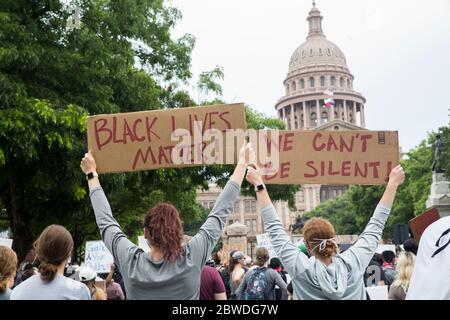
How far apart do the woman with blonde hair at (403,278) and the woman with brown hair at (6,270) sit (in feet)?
10.3

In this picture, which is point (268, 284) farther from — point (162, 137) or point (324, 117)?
point (324, 117)

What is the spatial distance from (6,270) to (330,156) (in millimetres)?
2246

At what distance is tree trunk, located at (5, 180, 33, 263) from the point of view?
49.4ft

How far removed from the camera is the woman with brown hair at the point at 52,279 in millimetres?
3027

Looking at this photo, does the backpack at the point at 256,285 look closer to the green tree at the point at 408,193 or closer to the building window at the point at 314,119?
the green tree at the point at 408,193

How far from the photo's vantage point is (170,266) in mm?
2973

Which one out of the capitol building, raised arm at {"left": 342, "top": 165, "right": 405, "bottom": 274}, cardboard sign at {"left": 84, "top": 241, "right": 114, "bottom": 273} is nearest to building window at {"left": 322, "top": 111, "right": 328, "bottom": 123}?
the capitol building

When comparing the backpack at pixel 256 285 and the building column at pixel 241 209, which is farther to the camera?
the building column at pixel 241 209

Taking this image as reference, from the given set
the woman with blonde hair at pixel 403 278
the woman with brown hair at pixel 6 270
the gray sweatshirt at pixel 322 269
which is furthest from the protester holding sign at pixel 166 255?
the woman with blonde hair at pixel 403 278

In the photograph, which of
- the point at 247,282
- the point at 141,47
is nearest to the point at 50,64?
the point at 141,47

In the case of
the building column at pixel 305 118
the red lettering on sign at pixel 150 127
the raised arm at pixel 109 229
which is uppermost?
the building column at pixel 305 118

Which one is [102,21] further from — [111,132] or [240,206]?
[240,206]

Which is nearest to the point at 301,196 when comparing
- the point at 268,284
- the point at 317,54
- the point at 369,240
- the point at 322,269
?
the point at 317,54

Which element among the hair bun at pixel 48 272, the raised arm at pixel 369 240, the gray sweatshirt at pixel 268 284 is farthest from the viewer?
the gray sweatshirt at pixel 268 284
